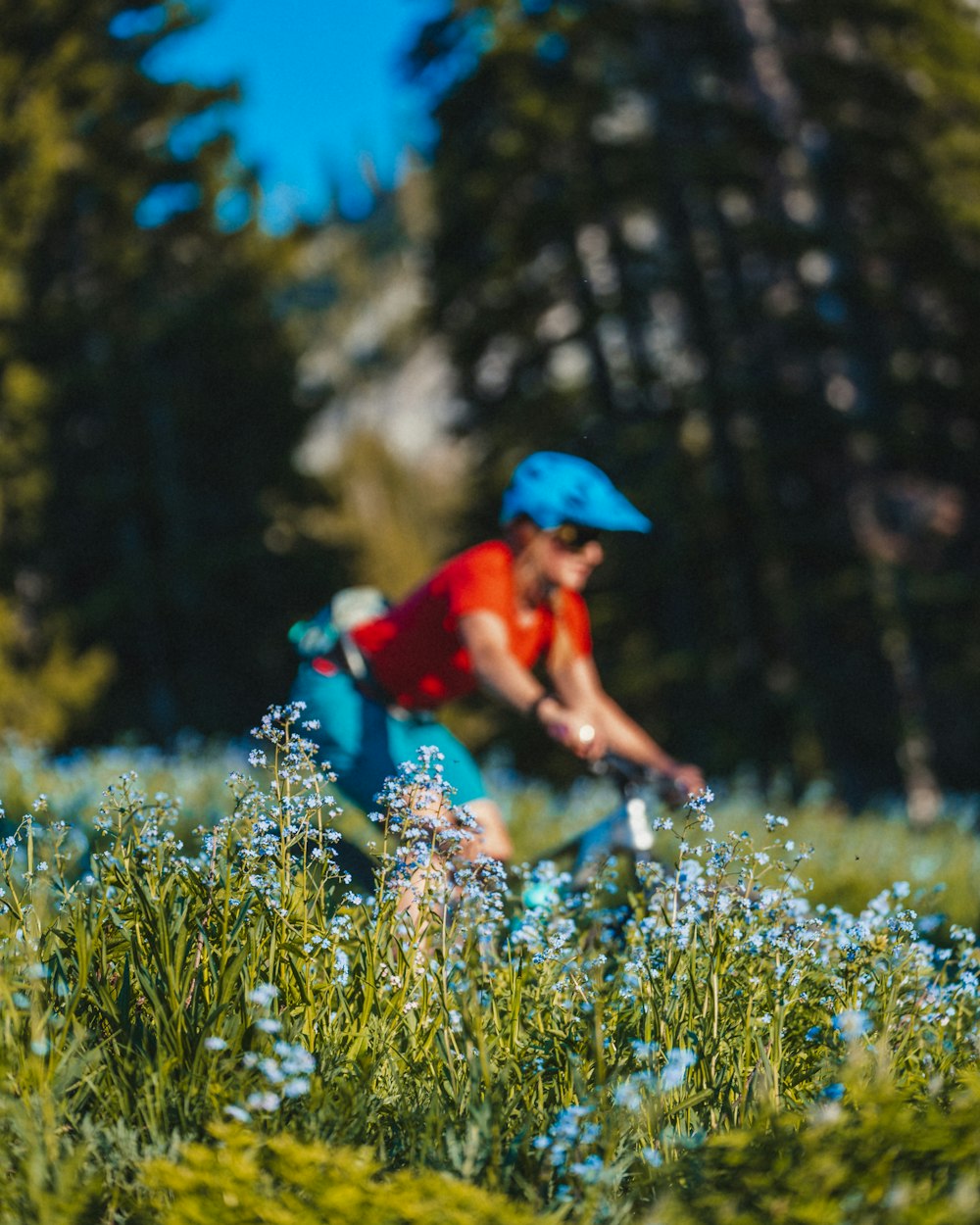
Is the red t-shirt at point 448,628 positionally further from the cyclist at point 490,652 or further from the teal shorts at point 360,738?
the teal shorts at point 360,738

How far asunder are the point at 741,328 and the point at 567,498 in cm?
1298

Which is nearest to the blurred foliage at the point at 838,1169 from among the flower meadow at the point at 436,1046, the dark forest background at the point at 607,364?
the flower meadow at the point at 436,1046

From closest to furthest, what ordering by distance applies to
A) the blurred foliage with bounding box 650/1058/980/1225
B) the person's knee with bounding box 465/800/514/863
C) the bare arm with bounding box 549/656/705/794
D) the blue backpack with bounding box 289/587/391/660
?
the blurred foliage with bounding box 650/1058/980/1225
the person's knee with bounding box 465/800/514/863
the blue backpack with bounding box 289/587/391/660
the bare arm with bounding box 549/656/705/794

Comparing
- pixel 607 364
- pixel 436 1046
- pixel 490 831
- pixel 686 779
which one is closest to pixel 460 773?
pixel 490 831

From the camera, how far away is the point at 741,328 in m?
15.9

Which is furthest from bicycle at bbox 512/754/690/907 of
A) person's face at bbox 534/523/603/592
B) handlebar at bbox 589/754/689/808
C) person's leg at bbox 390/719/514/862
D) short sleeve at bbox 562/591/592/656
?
person's face at bbox 534/523/603/592

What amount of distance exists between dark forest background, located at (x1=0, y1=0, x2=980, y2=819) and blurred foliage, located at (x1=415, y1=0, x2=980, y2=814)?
0.06 m

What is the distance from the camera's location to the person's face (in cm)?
384

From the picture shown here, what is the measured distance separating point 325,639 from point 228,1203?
237cm

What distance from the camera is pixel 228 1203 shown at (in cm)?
186

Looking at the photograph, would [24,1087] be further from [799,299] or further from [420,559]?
[420,559]

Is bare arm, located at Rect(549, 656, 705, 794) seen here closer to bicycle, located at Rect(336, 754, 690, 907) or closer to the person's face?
bicycle, located at Rect(336, 754, 690, 907)

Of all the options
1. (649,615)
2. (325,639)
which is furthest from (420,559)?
(325,639)

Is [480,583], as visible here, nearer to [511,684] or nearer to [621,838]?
[511,684]
